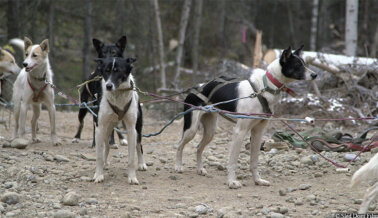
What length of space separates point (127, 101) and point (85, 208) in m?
1.49

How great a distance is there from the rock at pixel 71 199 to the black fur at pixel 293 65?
2864 millimetres

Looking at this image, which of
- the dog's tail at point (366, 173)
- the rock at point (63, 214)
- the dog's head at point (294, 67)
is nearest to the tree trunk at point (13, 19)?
the dog's head at point (294, 67)

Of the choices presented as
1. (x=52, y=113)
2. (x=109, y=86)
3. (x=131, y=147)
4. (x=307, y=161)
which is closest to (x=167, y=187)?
(x=131, y=147)

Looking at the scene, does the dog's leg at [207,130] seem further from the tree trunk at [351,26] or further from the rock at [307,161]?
the tree trunk at [351,26]

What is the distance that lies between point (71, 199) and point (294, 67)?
9.85 feet

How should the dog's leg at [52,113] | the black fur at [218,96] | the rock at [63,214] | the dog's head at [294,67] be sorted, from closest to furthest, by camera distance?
the rock at [63,214]
the dog's head at [294,67]
the black fur at [218,96]
the dog's leg at [52,113]

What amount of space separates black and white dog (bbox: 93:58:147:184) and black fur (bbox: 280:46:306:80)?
1850 mm

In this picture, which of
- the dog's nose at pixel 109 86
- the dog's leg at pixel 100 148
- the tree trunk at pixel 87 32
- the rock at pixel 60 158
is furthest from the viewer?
the tree trunk at pixel 87 32

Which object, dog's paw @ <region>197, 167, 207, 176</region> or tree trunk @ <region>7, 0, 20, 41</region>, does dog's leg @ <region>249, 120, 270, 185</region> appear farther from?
tree trunk @ <region>7, 0, 20, 41</region>

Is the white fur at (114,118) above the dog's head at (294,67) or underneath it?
underneath

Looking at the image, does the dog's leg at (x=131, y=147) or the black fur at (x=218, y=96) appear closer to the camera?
the dog's leg at (x=131, y=147)

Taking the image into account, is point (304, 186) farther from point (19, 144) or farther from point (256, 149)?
point (19, 144)

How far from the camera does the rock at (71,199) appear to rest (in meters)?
4.71

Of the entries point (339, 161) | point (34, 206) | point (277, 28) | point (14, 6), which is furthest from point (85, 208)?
point (277, 28)
